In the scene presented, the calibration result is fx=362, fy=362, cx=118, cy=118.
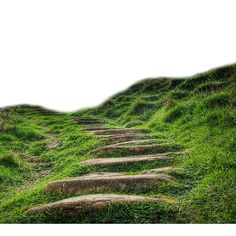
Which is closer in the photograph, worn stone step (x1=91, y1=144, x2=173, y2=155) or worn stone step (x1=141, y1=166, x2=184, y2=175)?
worn stone step (x1=141, y1=166, x2=184, y2=175)

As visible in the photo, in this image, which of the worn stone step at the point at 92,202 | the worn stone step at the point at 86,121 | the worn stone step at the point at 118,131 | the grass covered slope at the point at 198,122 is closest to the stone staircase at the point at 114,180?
the worn stone step at the point at 92,202

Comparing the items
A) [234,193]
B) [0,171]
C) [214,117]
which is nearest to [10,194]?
[0,171]

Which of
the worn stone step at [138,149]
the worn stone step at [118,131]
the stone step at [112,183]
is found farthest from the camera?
the worn stone step at [118,131]

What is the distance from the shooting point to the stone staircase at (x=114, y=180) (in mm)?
3963

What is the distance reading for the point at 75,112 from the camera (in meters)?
10.4

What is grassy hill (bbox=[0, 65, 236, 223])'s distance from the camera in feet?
12.6

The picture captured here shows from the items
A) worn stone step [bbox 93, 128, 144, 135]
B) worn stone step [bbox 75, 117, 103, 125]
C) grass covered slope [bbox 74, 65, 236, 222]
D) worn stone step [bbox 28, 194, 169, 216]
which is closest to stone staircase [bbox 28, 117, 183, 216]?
worn stone step [bbox 28, 194, 169, 216]

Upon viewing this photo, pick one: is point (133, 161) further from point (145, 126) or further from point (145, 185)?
point (145, 126)

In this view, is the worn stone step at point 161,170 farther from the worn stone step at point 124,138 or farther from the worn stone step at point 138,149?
the worn stone step at point 124,138

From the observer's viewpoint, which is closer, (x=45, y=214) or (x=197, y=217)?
(x=197, y=217)

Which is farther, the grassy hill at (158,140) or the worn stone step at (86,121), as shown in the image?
the worn stone step at (86,121)

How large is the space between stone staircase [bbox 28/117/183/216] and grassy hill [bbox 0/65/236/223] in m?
0.09

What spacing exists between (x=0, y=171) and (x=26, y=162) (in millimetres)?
957

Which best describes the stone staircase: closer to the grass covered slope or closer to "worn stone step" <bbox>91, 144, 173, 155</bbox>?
"worn stone step" <bbox>91, 144, 173, 155</bbox>
